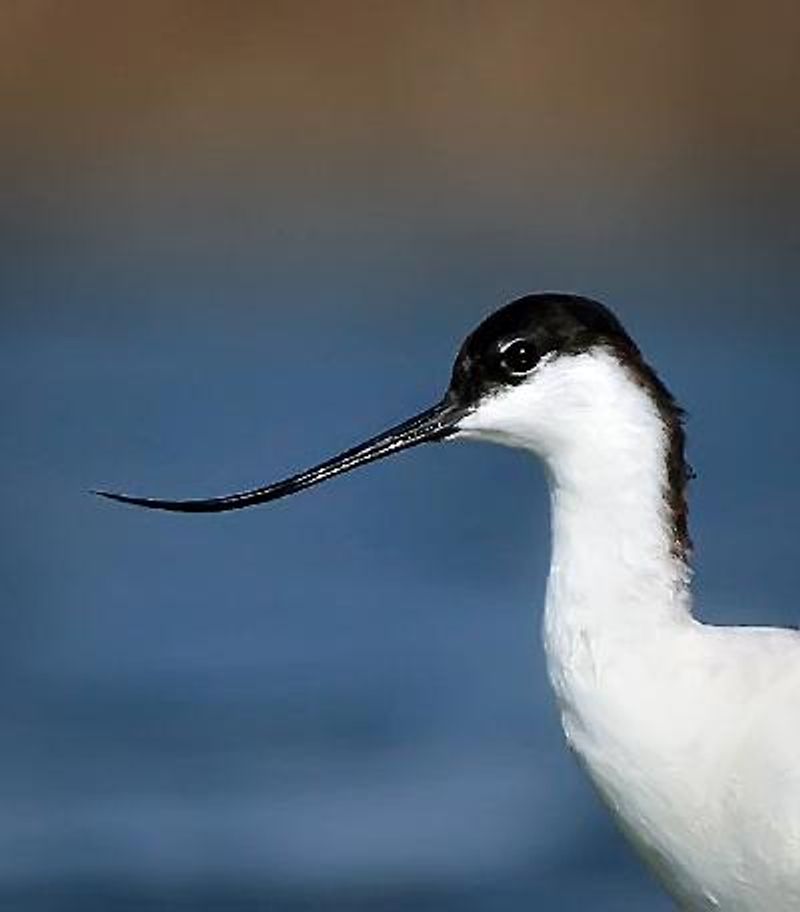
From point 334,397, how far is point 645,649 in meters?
8.25

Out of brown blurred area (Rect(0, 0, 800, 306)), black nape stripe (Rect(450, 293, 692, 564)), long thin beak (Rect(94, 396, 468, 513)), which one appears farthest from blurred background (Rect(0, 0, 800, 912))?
black nape stripe (Rect(450, 293, 692, 564))

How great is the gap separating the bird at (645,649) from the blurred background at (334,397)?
3.74m

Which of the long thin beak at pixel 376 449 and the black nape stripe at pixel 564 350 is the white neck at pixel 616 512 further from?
the long thin beak at pixel 376 449

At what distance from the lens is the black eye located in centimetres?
490

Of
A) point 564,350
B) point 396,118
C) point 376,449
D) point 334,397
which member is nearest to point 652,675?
point 564,350

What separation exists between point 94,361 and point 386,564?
325 cm

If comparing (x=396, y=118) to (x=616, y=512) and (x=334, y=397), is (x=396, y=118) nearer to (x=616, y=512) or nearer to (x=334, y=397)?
(x=334, y=397)

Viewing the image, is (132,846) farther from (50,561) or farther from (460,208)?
(460,208)

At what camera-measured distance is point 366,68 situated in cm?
1594

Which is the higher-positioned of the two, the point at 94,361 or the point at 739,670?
the point at 94,361

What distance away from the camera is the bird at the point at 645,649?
4.73 metres

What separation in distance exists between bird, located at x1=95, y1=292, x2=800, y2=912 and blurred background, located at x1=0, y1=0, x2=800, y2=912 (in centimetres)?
374

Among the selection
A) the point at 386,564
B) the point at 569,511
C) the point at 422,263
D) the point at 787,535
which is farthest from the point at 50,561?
the point at 569,511

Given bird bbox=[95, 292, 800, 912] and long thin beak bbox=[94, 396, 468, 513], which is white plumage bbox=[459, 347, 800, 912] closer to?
bird bbox=[95, 292, 800, 912]
